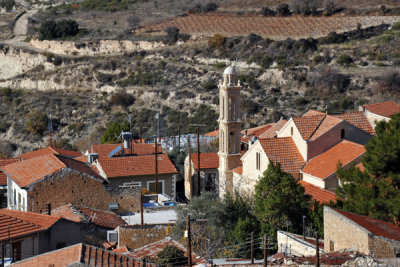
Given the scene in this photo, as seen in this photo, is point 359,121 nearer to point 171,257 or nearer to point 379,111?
point 379,111

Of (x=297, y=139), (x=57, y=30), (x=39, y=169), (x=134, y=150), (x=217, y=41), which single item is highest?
(x=57, y=30)

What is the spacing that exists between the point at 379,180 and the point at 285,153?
22.6 feet

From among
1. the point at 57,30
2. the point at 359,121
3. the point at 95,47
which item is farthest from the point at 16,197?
the point at 57,30

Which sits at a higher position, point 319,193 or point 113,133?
point 113,133

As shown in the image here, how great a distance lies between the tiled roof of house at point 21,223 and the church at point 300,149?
8.32 metres

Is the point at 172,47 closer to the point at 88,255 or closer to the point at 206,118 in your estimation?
the point at 206,118

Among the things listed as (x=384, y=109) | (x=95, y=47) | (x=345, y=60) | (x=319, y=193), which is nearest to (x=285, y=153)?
(x=319, y=193)

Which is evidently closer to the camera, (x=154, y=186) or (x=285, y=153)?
(x=285, y=153)

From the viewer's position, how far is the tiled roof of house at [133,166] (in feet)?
112

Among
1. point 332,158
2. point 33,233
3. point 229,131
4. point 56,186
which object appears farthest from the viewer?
point 229,131

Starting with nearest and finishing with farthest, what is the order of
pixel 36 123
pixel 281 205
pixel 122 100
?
pixel 281 205
pixel 36 123
pixel 122 100

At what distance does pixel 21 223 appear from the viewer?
22266 mm

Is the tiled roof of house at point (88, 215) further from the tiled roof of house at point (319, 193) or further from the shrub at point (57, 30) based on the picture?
the shrub at point (57, 30)

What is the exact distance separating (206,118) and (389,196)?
35294 millimetres
